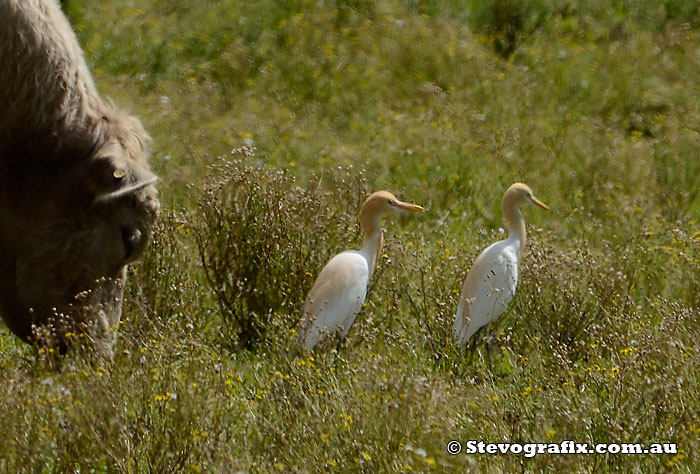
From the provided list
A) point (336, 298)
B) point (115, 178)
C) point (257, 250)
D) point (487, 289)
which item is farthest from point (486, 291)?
point (115, 178)

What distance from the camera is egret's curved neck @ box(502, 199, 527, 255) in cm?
607

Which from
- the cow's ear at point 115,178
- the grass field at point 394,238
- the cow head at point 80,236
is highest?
the cow's ear at point 115,178

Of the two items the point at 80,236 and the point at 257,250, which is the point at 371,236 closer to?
the point at 257,250

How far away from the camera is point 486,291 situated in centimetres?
568

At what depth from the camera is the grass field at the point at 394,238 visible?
13.9 ft

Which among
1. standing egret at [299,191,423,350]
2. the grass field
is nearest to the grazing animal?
the grass field

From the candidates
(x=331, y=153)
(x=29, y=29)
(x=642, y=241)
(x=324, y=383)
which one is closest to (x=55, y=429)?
(x=324, y=383)

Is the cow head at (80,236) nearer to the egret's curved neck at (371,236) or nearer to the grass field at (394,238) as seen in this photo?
the grass field at (394,238)

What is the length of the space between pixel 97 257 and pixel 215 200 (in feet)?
4.71

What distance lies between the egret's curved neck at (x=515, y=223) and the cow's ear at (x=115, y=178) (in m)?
2.26

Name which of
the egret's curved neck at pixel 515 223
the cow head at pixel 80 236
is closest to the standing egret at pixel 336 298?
the egret's curved neck at pixel 515 223

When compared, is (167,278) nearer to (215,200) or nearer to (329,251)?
(215,200)

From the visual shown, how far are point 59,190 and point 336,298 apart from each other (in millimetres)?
1482

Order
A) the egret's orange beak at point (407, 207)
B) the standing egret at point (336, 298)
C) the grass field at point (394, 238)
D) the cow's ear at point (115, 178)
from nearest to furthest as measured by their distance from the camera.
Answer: the grass field at point (394, 238)
the cow's ear at point (115, 178)
the standing egret at point (336, 298)
the egret's orange beak at point (407, 207)
